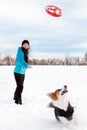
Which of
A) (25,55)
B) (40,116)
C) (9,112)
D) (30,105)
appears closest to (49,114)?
(40,116)

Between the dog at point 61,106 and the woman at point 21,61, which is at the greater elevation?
the woman at point 21,61

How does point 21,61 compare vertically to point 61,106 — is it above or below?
above

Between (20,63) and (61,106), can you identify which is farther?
(20,63)

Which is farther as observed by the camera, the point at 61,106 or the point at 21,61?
the point at 21,61

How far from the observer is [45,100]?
9500 millimetres

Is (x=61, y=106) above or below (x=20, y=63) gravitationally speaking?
below

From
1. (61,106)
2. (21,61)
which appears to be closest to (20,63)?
(21,61)

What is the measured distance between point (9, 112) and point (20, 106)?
2.85 ft

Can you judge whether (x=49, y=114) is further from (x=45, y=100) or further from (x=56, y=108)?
(x=45, y=100)

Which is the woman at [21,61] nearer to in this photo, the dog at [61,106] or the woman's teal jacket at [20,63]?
the woman's teal jacket at [20,63]

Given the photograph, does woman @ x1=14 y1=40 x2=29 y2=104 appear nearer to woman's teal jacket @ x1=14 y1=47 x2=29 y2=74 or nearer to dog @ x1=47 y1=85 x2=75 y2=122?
woman's teal jacket @ x1=14 y1=47 x2=29 y2=74

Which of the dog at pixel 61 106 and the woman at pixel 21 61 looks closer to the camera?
the dog at pixel 61 106

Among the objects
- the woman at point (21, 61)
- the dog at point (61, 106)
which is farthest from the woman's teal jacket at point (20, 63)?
the dog at point (61, 106)

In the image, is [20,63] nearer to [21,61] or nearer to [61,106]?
[21,61]
